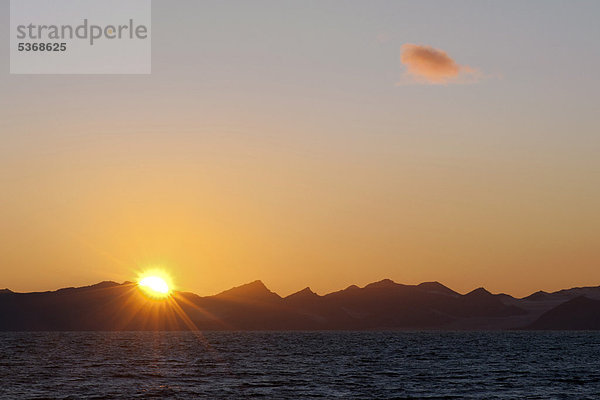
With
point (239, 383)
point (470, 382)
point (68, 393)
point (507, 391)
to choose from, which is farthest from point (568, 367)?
point (68, 393)

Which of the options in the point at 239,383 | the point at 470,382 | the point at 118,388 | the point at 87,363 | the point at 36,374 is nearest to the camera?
the point at 118,388


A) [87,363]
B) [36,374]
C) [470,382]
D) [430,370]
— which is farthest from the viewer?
[87,363]

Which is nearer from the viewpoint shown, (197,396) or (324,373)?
(197,396)

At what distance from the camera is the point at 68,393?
81.8 metres

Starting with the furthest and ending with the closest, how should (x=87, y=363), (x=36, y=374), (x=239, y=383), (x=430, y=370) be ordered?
(x=87, y=363)
(x=430, y=370)
(x=36, y=374)
(x=239, y=383)

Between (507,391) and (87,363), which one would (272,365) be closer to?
(87,363)

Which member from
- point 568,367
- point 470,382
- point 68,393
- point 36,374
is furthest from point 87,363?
point 568,367

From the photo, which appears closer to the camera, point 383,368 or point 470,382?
point 470,382

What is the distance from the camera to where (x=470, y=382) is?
100 metres

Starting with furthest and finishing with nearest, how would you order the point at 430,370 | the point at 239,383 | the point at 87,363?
the point at 87,363 < the point at 430,370 < the point at 239,383

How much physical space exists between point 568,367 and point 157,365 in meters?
65.1

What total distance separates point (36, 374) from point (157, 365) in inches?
918

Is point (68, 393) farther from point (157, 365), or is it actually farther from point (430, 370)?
point (430, 370)

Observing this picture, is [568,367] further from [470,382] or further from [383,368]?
[470,382]
